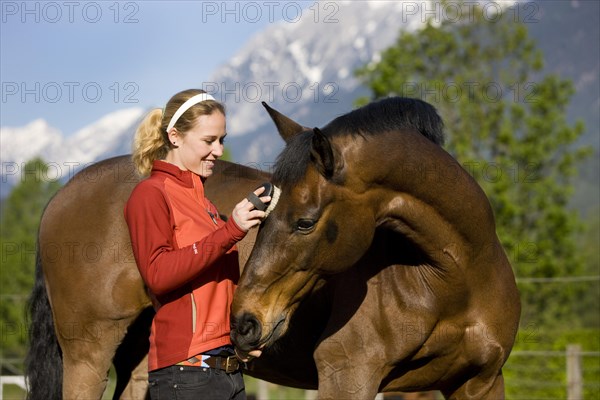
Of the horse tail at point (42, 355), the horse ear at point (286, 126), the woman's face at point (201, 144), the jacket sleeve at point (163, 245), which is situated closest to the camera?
the jacket sleeve at point (163, 245)

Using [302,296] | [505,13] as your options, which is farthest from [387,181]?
[505,13]

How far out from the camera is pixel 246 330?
3266 millimetres

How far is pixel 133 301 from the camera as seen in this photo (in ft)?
16.9

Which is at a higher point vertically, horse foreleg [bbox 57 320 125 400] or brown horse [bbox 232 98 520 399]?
brown horse [bbox 232 98 520 399]

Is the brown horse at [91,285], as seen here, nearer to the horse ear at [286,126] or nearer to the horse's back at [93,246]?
the horse's back at [93,246]

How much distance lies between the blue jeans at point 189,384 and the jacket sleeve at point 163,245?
0.32 metres

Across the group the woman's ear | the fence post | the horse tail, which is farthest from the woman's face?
the fence post

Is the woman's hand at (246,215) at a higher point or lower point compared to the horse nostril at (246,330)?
higher

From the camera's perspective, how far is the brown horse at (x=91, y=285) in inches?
203

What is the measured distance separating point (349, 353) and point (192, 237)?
1373 mm

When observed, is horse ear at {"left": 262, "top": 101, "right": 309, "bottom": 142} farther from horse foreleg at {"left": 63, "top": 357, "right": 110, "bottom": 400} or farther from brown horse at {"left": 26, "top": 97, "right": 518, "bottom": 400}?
horse foreleg at {"left": 63, "top": 357, "right": 110, "bottom": 400}

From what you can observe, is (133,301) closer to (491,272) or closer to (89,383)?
(89,383)

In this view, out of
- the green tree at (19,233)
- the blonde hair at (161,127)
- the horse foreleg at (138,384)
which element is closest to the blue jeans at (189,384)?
the blonde hair at (161,127)

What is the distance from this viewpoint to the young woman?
2980 millimetres
